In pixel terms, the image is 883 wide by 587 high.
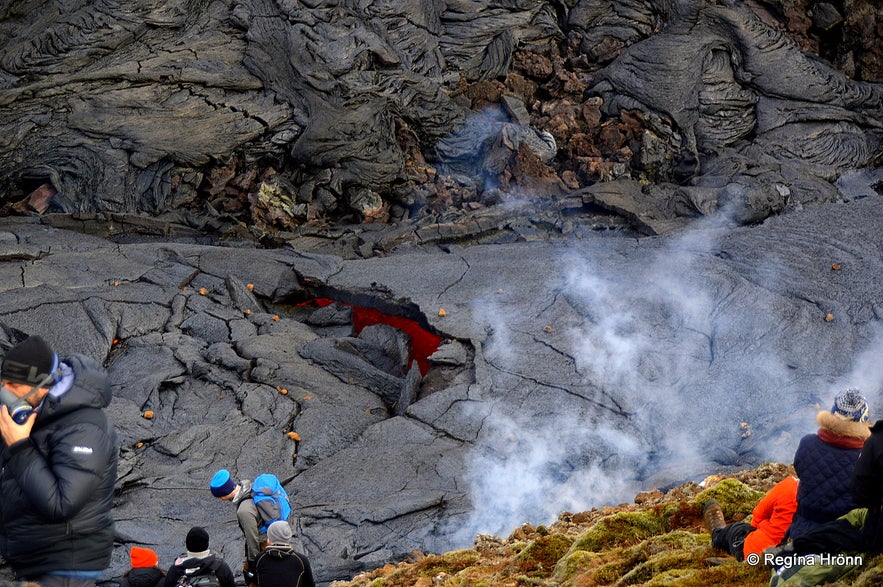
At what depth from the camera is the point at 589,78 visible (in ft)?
50.6

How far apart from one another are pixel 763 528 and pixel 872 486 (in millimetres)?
668

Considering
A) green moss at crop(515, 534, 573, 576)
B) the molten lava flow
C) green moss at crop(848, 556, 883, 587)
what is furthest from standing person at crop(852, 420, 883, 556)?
the molten lava flow

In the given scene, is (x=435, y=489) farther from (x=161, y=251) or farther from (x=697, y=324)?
(x=161, y=251)

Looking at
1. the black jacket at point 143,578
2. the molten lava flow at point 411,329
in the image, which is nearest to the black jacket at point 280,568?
the black jacket at point 143,578

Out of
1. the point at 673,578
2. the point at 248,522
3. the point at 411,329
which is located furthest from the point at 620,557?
the point at 411,329

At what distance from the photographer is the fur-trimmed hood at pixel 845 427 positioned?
12.1 feet

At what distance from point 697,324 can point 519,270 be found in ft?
7.23

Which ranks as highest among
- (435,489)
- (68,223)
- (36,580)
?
(36,580)

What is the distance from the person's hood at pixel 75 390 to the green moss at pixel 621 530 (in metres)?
2.51

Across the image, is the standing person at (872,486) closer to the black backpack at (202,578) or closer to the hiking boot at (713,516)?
the hiking boot at (713,516)

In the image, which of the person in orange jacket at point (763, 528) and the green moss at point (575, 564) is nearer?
the person in orange jacket at point (763, 528)

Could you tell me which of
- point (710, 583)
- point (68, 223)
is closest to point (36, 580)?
point (710, 583)

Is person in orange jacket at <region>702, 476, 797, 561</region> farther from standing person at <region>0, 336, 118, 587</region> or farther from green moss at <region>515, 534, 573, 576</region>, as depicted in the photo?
standing person at <region>0, 336, 118, 587</region>

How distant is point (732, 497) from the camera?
4.87 m
